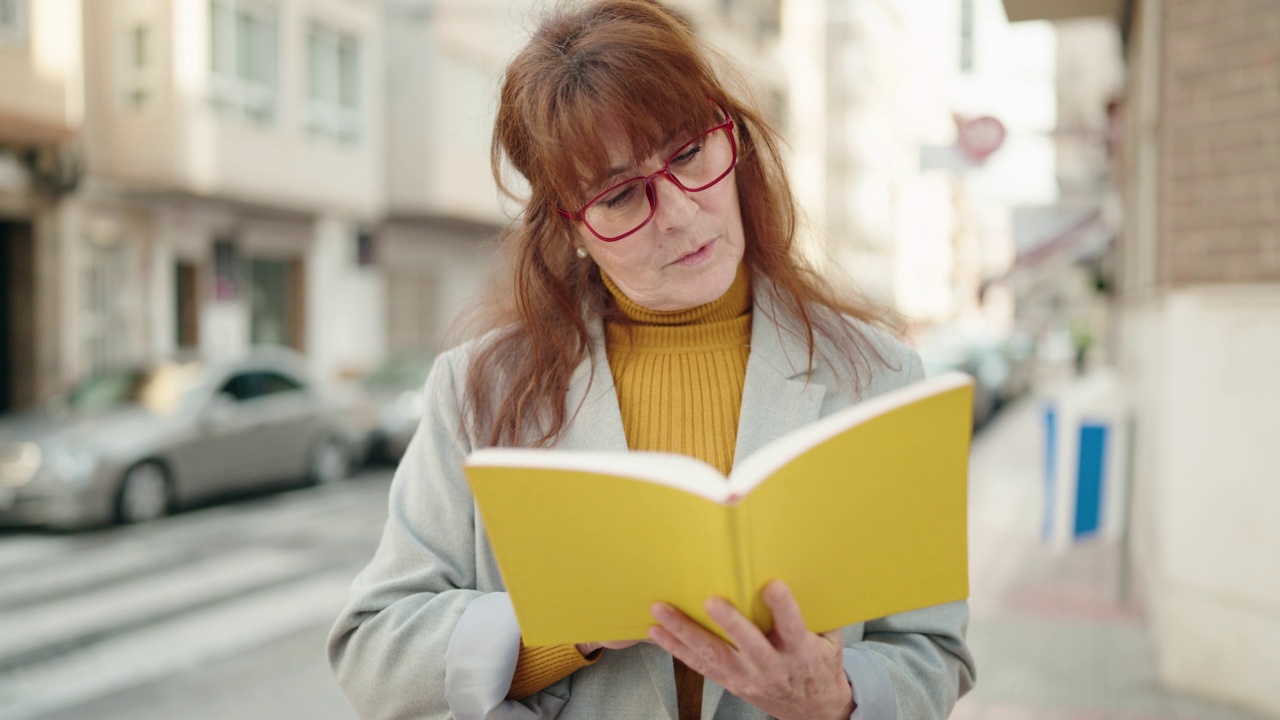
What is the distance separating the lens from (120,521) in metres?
8.98

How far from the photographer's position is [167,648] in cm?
569

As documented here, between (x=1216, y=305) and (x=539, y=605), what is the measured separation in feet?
13.0

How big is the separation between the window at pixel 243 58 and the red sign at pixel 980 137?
925cm

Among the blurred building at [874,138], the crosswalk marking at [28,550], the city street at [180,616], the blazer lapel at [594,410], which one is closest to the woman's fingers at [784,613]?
the blazer lapel at [594,410]

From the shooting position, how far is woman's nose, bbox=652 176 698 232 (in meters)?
1.61

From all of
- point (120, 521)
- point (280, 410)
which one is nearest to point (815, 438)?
point (120, 521)

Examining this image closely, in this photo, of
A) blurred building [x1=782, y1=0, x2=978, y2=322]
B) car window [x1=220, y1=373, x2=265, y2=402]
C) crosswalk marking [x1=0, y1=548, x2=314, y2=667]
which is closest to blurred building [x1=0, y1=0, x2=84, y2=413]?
car window [x1=220, y1=373, x2=265, y2=402]

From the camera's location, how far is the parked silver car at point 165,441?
8.57 metres

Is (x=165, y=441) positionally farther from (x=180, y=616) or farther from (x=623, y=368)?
(x=623, y=368)

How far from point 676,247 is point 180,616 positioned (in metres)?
5.59

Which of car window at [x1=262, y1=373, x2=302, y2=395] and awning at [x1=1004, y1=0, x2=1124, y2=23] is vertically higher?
awning at [x1=1004, y1=0, x2=1124, y2=23]

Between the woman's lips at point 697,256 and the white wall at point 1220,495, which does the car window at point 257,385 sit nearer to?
the white wall at point 1220,495

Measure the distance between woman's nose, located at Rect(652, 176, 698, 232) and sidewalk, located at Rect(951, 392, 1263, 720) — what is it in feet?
11.3

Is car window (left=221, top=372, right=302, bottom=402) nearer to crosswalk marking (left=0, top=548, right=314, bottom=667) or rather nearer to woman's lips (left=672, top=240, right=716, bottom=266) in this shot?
crosswalk marking (left=0, top=548, right=314, bottom=667)
